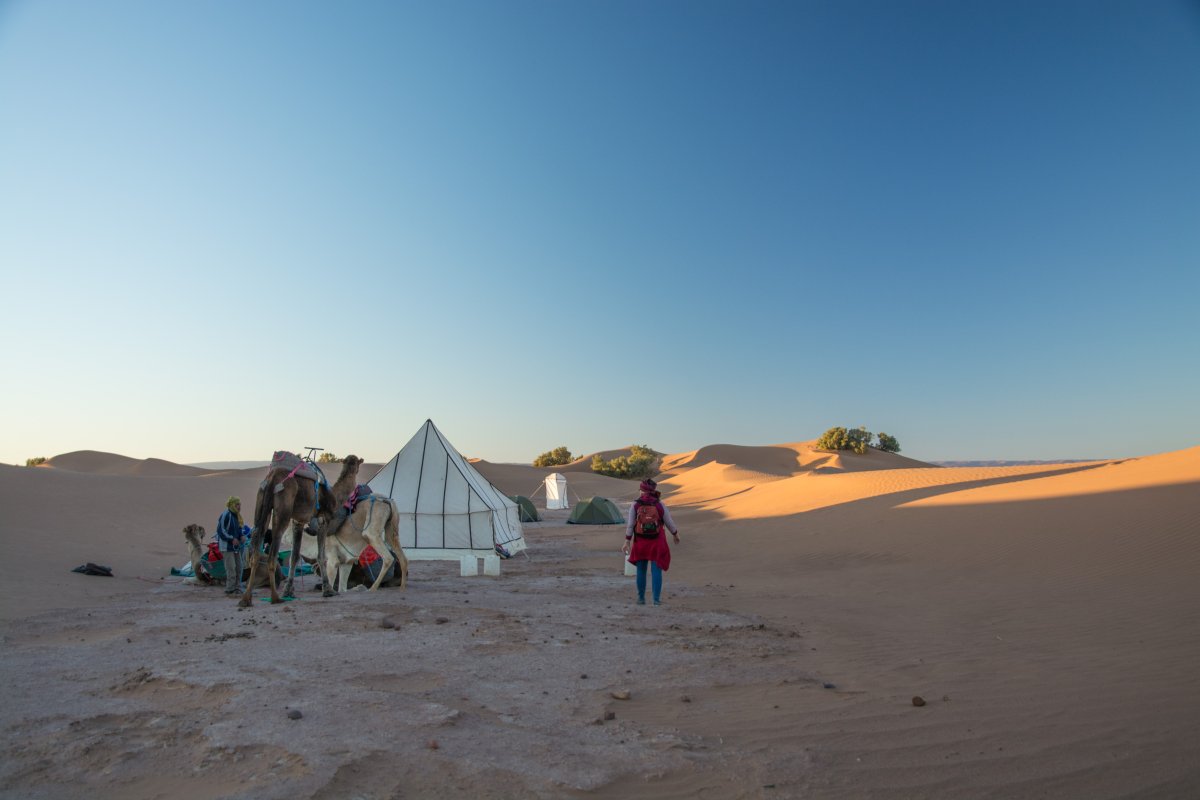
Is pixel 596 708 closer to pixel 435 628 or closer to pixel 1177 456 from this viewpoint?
pixel 435 628

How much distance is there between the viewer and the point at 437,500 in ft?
49.1

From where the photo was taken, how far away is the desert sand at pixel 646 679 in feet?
12.0

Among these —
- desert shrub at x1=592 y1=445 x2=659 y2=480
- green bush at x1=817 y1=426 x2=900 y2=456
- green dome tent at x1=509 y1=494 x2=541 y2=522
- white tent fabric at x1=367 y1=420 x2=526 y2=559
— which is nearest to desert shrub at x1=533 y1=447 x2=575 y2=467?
desert shrub at x1=592 y1=445 x2=659 y2=480

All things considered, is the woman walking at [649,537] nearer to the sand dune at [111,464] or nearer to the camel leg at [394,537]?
the camel leg at [394,537]

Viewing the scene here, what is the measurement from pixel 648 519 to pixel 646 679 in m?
4.08

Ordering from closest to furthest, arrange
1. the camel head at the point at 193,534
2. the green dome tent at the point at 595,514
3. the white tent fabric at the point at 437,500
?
the camel head at the point at 193,534 → the white tent fabric at the point at 437,500 → the green dome tent at the point at 595,514

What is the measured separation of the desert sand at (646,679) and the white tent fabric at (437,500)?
1.52 meters

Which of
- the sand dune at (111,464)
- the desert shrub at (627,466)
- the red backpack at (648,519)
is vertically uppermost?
the sand dune at (111,464)

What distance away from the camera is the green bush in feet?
224

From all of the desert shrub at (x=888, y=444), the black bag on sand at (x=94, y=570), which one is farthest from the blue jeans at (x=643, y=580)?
the desert shrub at (x=888, y=444)

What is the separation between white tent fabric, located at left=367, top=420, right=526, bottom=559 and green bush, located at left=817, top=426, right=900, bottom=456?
5887 centimetres

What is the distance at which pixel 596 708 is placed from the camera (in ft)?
15.7

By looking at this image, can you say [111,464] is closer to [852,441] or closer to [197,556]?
A: [197,556]

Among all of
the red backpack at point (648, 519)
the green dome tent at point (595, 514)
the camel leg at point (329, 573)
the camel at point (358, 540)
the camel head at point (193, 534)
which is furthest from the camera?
the green dome tent at point (595, 514)
